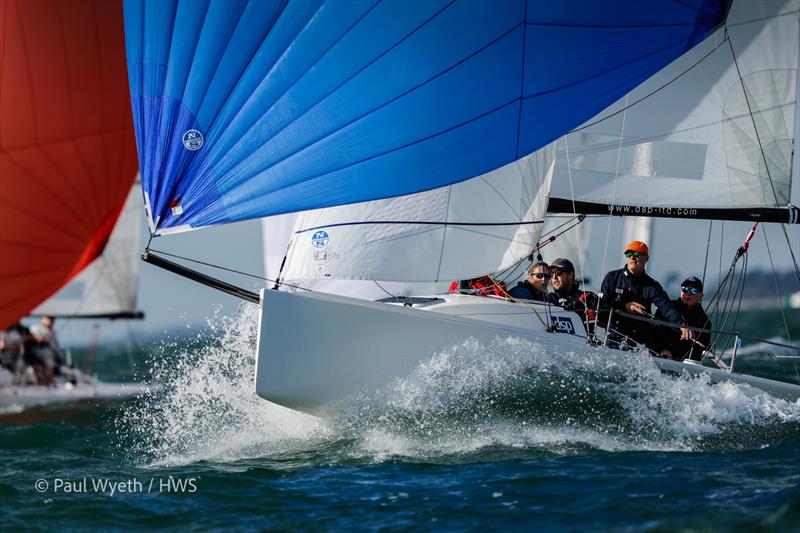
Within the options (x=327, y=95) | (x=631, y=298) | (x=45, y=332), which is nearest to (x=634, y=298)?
(x=631, y=298)

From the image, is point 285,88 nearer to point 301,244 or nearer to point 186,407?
point 301,244

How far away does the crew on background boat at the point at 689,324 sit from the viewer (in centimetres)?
727

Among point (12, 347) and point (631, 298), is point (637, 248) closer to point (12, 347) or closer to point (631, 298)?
point (631, 298)

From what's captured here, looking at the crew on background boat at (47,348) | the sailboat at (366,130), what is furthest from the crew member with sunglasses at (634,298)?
the crew on background boat at (47,348)

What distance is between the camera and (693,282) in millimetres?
7402

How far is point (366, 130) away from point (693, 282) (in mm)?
2776

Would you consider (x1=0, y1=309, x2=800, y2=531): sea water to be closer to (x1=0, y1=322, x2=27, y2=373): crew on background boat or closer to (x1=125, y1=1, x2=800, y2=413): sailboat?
(x1=125, y1=1, x2=800, y2=413): sailboat

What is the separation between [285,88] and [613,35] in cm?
224

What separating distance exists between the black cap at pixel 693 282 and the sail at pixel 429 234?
3.84 ft

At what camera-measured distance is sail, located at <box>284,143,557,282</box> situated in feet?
22.1

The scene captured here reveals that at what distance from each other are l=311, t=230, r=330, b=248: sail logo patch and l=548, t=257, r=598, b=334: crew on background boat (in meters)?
1.77

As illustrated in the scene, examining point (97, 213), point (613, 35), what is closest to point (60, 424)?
point (97, 213)

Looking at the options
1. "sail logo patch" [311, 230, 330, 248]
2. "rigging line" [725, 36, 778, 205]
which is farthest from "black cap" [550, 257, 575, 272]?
"sail logo patch" [311, 230, 330, 248]

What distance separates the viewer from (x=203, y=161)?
20.4ft
